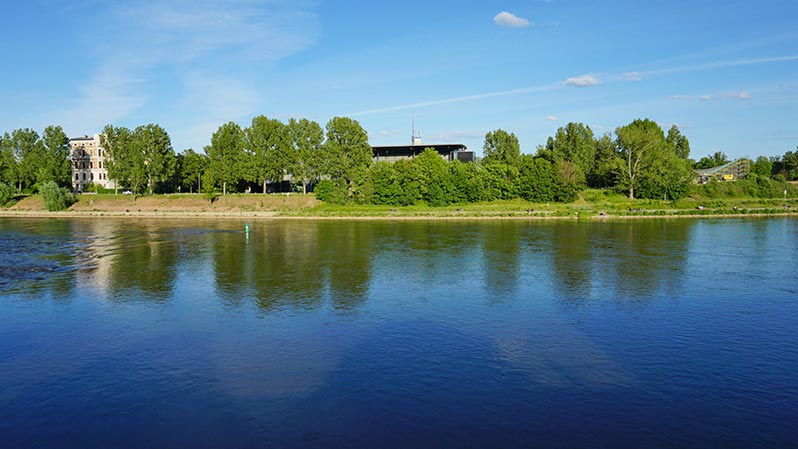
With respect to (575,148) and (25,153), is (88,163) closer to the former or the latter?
(25,153)

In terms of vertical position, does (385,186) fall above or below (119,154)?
below

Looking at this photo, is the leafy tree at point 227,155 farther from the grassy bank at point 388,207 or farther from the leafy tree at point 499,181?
the leafy tree at point 499,181

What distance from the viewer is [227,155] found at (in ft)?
287

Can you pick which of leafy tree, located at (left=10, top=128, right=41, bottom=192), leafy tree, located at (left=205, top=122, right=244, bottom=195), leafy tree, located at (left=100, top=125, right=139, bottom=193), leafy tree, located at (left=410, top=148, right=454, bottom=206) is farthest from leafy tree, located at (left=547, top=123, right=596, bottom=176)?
leafy tree, located at (left=10, top=128, right=41, bottom=192)

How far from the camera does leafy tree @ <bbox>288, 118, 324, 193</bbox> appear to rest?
84938mm

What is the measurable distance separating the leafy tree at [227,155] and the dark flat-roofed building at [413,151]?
24.5 metres

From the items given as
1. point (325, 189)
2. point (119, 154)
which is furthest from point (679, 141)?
point (119, 154)

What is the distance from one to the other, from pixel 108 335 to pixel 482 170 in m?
69.2

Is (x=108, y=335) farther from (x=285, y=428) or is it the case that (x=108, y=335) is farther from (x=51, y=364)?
(x=285, y=428)

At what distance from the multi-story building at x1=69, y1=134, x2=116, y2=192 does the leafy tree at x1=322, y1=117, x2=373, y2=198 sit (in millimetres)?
58581

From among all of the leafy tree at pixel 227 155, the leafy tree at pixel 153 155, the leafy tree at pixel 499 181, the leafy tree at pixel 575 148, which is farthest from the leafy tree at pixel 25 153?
the leafy tree at pixel 575 148

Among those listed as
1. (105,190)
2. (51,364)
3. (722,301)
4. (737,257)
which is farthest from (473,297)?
(105,190)

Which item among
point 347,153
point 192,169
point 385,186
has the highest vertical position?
point 347,153

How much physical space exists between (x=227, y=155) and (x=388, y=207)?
94.7 ft
